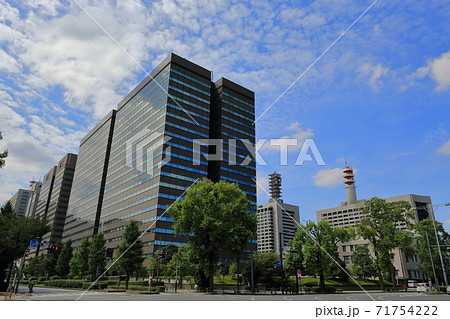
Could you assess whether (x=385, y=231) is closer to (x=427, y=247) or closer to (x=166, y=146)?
(x=427, y=247)

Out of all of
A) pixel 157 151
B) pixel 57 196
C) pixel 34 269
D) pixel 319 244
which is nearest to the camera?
pixel 319 244

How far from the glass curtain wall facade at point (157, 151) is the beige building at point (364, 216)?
44553 millimetres

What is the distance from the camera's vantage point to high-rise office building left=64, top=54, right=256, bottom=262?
8369 centimetres

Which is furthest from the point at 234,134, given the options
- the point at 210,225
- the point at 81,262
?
the point at 210,225

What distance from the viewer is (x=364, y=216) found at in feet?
222

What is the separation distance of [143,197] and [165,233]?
14471mm

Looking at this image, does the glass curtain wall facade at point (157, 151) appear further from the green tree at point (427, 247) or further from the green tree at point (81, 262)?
the green tree at point (427, 247)

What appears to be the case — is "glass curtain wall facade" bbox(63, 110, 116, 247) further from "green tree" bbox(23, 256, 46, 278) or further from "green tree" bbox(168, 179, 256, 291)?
"green tree" bbox(168, 179, 256, 291)

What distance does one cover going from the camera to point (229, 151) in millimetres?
102750

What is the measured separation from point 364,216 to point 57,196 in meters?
158

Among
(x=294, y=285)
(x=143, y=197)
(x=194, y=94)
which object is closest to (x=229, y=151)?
(x=194, y=94)

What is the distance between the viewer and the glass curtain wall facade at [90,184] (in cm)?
12050

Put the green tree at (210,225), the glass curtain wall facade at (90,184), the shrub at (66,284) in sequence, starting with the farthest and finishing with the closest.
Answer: the glass curtain wall facade at (90,184) < the shrub at (66,284) < the green tree at (210,225)

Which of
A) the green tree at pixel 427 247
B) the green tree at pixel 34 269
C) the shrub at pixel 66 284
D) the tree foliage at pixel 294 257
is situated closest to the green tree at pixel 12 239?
the shrub at pixel 66 284
